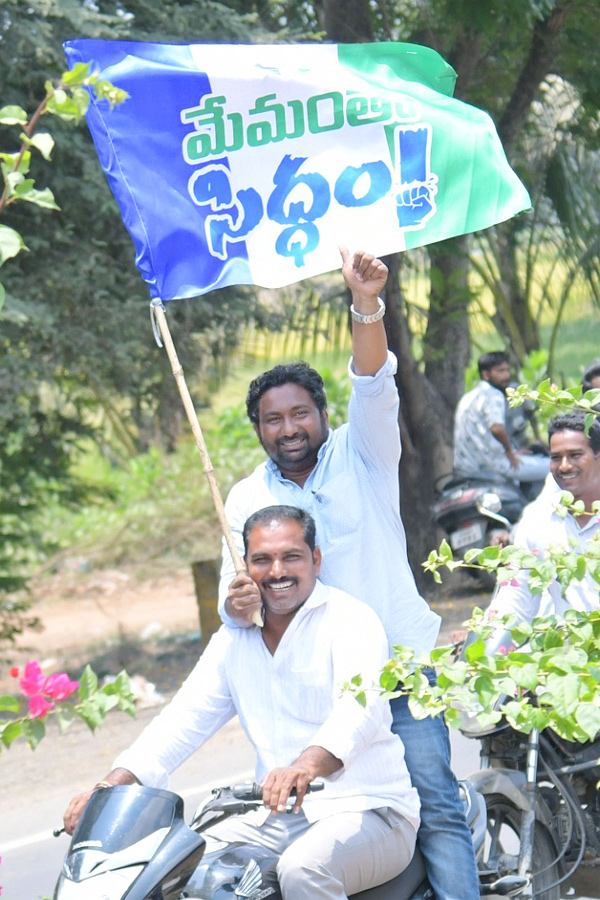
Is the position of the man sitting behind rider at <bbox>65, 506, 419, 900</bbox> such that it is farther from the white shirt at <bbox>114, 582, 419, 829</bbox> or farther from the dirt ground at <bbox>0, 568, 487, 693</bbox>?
the dirt ground at <bbox>0, 568, 487, 693</bbox>

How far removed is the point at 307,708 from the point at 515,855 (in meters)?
1.43

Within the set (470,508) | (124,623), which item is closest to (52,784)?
(470,508)

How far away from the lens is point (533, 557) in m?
2.79

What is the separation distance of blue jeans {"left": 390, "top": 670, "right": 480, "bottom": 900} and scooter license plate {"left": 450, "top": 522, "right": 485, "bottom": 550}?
22.0 feet

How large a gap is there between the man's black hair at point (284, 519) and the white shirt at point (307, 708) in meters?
0.15

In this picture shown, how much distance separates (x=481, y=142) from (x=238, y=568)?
5.44 ft

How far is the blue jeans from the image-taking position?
3668mm

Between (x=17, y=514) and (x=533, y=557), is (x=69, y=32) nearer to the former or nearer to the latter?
(x=17, y=514)

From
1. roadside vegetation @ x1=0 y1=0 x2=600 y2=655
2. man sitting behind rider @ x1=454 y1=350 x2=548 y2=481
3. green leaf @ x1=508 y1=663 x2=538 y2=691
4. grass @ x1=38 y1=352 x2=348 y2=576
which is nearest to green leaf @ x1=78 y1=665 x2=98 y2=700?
green leaf @ x1=508 y1=663 x2=538 y2=691

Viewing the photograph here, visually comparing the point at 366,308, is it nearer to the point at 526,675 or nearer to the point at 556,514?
the point at 556,514

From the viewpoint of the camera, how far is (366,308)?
3803 millimetres

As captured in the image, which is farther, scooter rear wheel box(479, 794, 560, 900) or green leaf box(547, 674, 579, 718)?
scooter rear wheel box(479, 794, 560, 900)

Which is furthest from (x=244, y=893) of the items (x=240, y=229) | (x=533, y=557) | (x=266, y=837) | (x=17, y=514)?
(x=17, y=514)

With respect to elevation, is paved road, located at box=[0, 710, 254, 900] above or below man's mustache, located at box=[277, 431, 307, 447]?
below
